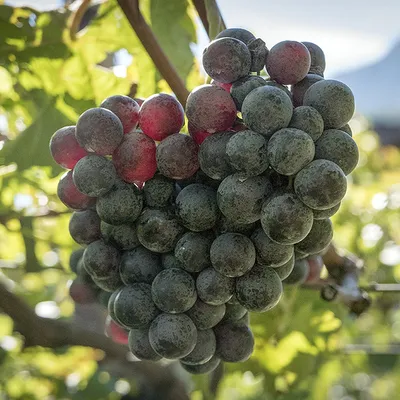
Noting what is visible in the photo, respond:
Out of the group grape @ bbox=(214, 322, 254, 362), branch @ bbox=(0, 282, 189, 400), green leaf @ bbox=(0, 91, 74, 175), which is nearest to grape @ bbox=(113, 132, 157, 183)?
grape @ bbox=(214, 322, 254, 362)

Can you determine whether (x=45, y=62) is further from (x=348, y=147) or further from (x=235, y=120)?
(x=348, y=147)

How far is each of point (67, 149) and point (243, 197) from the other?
0.73ft

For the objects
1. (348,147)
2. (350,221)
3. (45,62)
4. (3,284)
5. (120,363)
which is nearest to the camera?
(348,147)

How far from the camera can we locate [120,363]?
1.57 metres

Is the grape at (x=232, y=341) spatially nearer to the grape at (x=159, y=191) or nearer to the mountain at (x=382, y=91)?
the grape at (x=159, y=191)

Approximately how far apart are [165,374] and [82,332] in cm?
37

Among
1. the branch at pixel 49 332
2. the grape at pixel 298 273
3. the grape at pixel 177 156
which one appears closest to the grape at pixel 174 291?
the grape at pixel 177 156

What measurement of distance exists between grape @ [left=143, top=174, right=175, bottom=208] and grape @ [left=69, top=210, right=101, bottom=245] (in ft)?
0.29

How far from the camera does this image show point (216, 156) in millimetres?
601

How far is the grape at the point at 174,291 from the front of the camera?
0.63 metres

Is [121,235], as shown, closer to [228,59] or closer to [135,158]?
[135,158]

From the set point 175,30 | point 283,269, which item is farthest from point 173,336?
point 175,30

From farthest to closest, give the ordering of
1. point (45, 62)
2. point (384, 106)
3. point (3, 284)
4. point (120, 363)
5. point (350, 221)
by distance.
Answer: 1. point (384, 106)
2. point (350, 221)
3. point (120, 363)
4. point (3, 284)
5. point (45, 62)

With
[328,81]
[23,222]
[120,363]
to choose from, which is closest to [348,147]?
[328,81]
